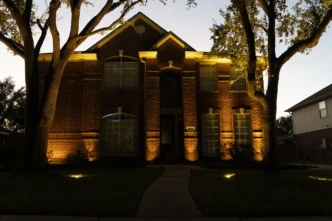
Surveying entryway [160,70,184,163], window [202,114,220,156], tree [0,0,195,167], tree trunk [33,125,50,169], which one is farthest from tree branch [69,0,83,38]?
window [202,114,220,156]

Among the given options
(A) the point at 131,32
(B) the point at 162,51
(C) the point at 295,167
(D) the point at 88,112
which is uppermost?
(A) the point at 131,32

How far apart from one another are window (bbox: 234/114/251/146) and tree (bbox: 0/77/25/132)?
116ft

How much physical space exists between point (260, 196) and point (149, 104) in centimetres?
1186

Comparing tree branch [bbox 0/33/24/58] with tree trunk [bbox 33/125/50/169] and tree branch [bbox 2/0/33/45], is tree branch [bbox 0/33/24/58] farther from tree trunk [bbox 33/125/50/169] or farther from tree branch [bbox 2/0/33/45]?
tree trunk [bbox 33/125/50/169]

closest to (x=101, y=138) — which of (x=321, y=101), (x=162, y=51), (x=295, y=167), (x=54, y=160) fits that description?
(x=54, y=160)

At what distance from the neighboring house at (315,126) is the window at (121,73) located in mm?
14996

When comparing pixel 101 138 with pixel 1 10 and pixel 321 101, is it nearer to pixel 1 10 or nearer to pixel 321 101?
pixel 1 10

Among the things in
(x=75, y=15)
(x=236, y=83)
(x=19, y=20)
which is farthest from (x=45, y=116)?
(x=236, y=83)

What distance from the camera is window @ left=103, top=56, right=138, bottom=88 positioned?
2030 cm

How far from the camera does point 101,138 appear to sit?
19.7m

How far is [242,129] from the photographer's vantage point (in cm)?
2036

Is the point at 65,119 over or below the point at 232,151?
over

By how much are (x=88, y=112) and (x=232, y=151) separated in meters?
8.95

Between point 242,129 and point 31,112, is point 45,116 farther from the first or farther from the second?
point 242,129
